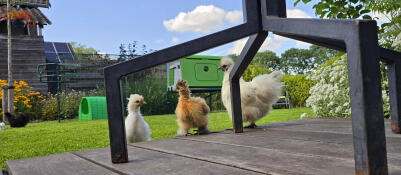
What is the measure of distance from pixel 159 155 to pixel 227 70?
57.0 inches

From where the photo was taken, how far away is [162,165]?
37.8 inches

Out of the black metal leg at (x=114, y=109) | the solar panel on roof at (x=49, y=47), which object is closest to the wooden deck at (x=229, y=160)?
the black metal leg at (x=114, y=109)

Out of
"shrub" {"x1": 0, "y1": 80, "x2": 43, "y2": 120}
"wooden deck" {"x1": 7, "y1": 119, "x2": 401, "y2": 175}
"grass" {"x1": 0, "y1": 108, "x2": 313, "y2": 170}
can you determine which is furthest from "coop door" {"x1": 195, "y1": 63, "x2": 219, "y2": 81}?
"wooden deck" {"x1": 7, "y1": 119, "x2": 401, "y2": 175}

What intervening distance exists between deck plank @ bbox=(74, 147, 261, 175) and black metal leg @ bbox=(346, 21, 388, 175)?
29 centimetres

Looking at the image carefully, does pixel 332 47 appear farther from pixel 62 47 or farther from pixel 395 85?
pixel 62 47

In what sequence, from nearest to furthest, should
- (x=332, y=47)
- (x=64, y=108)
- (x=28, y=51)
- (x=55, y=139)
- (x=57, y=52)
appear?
(x=332, y=47) < (x=55, y=139) < (x=64, y=108) < (x=28, y=51) < (x=57, y=52)

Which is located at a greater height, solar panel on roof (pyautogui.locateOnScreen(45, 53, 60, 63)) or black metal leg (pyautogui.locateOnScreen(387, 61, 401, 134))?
solar panel on roof (pyautogui.locateOnScreen(45, 53, 60, 63))

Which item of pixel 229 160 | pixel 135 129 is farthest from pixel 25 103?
pixel 229 160

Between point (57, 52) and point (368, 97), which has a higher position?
point (57, 52)

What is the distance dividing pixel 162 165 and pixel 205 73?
29.6ft

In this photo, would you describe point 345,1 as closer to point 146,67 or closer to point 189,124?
point 189,124

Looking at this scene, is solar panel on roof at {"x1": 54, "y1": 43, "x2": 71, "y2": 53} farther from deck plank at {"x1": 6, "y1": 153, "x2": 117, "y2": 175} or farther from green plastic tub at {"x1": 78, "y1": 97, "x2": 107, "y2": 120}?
deck plank at {"x1": 6, "y1": 153, "x2": 117, "y2": 175}

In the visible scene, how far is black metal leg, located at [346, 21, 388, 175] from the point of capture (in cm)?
58

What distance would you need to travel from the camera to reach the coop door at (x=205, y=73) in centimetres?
989
